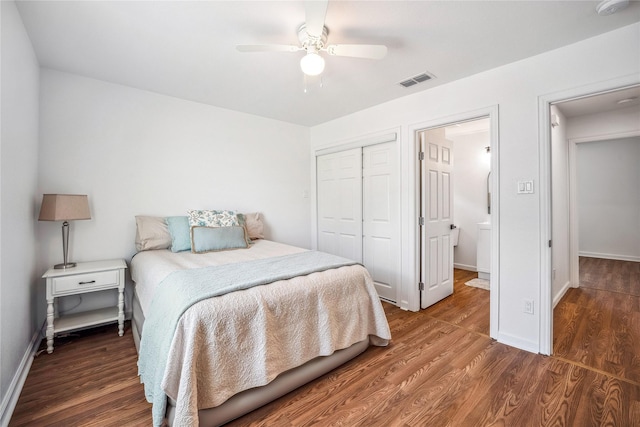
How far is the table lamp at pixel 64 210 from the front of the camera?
2.17 metres

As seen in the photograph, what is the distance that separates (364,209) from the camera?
3545 mm

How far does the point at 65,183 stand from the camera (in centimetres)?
250

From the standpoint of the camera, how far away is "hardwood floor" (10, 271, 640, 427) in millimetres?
1510

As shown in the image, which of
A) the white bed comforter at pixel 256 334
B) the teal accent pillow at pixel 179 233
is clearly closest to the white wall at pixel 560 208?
the white bed comforter at pixel 256 334

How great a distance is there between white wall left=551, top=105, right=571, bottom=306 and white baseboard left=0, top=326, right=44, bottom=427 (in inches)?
181

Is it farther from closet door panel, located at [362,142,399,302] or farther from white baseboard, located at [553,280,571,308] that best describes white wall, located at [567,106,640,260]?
closet door panel, located at [362,142,399,302]

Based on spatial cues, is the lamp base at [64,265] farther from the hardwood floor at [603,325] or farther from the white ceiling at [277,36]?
the hardwood floor at [603,325]

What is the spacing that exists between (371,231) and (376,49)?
2.18m

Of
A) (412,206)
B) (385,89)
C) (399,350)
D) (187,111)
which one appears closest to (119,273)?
(187,111)

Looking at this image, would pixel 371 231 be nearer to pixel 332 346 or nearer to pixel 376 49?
pixel 332 346

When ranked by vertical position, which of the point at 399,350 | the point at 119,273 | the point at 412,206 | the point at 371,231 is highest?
the point at 412,206

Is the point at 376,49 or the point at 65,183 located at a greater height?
the point at 376,49

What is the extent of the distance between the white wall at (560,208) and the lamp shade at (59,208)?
4684mm

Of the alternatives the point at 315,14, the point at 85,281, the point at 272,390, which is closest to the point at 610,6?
the point at 315,14
